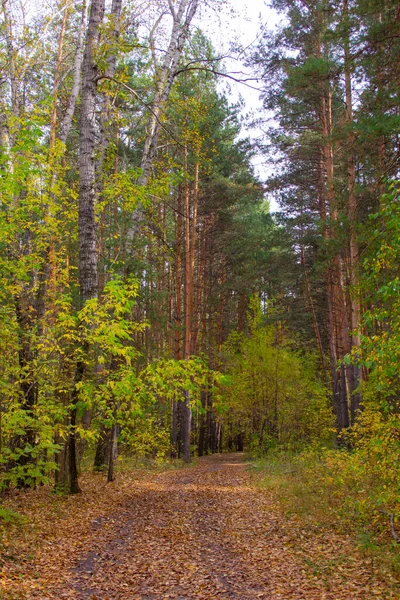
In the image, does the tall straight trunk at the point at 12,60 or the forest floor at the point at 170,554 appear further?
the tall straight trunk at the point at 12,60

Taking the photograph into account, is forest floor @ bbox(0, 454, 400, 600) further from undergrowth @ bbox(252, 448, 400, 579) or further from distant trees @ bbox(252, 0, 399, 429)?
distant trees @ bbox(252, 0, 399, 429)

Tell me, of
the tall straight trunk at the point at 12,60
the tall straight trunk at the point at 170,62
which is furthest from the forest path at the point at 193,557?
the tall straight trunk at the point at 12,60

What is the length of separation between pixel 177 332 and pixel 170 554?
1463 centimetres

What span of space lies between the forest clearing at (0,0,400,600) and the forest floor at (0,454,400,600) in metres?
0.04

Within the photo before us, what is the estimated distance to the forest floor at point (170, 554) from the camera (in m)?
5.00

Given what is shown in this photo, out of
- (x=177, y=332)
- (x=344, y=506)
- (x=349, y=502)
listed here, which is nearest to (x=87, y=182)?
(x=349, y=502)

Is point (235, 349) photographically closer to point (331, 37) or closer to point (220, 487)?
point (220, 487)

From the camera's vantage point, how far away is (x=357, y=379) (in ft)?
47.3

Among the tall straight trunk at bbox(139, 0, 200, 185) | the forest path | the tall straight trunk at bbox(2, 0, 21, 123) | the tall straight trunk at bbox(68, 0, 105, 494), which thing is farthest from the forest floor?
the tall straight trunk at bbox(2, 0, 21, 123)

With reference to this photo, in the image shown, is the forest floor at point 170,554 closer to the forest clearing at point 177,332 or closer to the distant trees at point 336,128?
the forest clearing at point 177,332

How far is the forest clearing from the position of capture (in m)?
5.85

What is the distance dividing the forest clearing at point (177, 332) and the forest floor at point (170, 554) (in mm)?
42

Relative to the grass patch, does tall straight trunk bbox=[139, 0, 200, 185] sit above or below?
above

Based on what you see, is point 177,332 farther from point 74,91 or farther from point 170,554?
point 170,554
